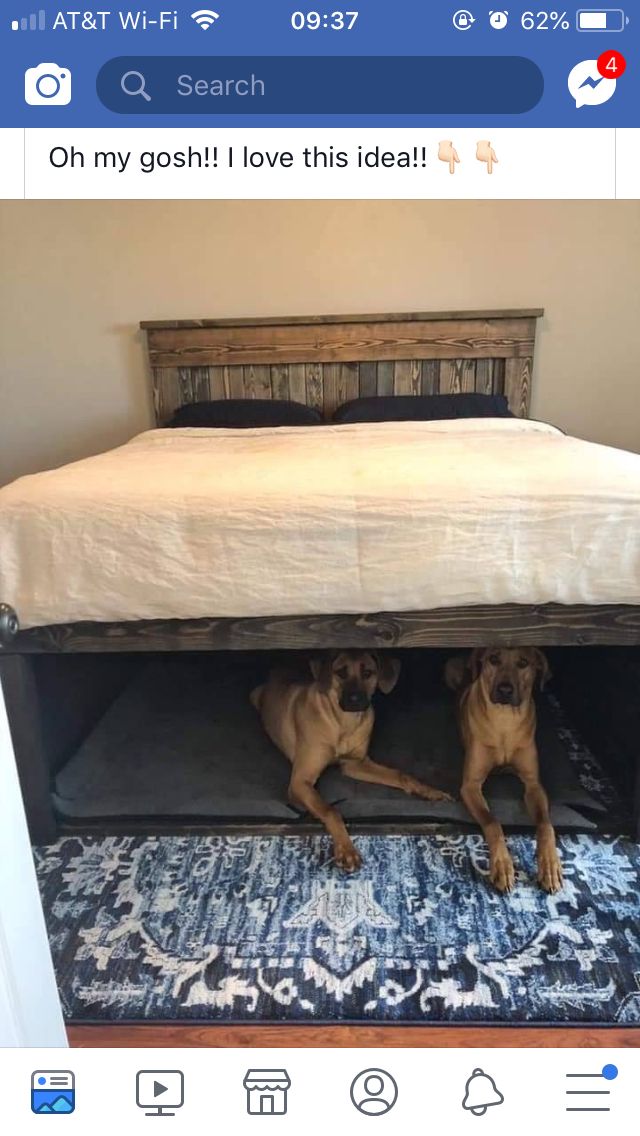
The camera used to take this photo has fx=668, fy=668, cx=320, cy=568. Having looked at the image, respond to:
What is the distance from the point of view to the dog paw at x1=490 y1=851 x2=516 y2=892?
1332mm

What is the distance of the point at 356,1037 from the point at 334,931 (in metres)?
0.23

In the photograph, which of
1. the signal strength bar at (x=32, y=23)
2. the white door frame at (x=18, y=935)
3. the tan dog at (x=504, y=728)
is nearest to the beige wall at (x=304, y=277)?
the tan dog at (x=504, y=728)

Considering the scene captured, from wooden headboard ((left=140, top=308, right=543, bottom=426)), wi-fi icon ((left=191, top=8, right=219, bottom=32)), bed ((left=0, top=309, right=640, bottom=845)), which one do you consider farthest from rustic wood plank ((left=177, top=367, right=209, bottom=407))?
wi-fi icon ((left=191, top=8, right=219, bottom=32))

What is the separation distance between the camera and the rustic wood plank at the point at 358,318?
2.93 metres

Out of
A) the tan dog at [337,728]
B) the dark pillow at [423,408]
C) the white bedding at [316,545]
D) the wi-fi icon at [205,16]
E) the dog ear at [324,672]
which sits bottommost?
the tan dog at [337,728]

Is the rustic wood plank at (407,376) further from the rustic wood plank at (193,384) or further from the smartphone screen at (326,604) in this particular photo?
the rustic wood plank at (193,384)

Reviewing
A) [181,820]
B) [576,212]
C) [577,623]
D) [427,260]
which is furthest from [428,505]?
[576,212]

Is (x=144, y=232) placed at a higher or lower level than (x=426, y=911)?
higher

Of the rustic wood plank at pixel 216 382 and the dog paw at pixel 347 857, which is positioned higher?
the rustic wood plank at pixel 216 382

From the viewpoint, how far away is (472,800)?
1.53 m

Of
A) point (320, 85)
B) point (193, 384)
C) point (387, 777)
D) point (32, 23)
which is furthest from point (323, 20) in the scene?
point (193, 384)

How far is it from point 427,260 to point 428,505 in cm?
207

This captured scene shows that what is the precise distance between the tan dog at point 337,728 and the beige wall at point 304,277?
77.2 inches
